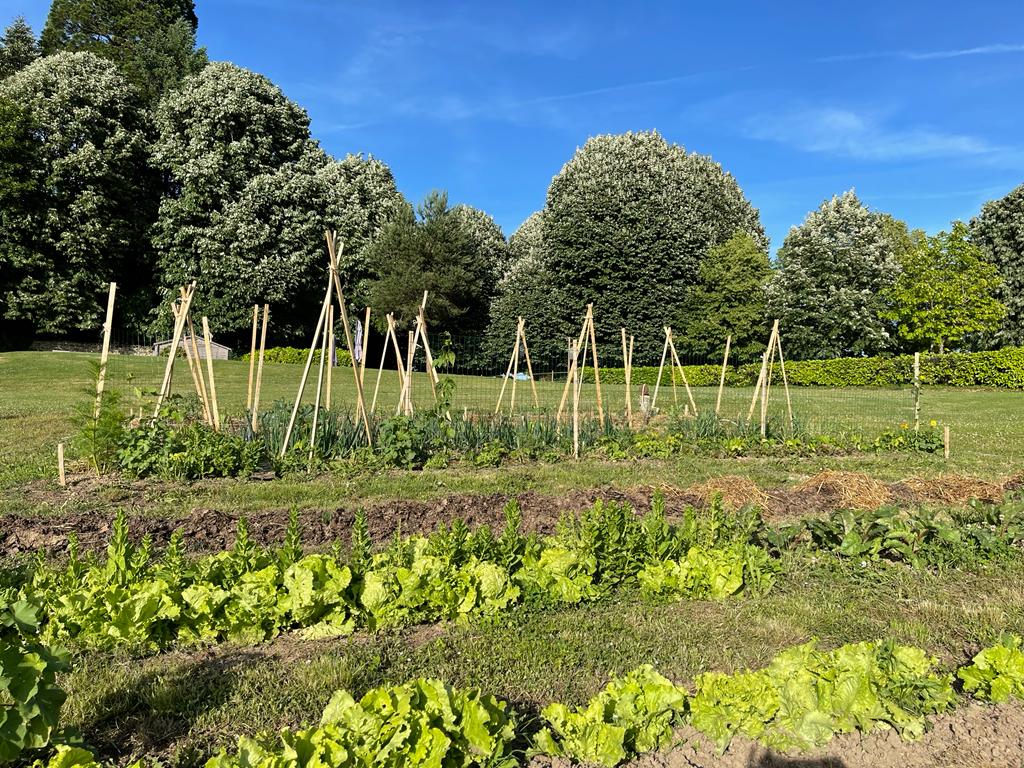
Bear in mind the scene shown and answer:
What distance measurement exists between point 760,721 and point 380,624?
1.90m

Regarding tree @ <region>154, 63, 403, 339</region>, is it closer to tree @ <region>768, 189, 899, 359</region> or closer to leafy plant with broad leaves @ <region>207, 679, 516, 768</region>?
tree @ <region>768, 189, 899, 359</region>

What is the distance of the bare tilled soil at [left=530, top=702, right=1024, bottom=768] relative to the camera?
2.52 metres

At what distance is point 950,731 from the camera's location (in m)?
2.73

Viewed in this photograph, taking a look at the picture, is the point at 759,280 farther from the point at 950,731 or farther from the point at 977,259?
the point at 950,731

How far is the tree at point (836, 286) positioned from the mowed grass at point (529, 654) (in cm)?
2682

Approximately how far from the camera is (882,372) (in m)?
25.1

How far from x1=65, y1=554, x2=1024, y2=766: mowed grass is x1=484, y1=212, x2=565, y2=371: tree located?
932 inches

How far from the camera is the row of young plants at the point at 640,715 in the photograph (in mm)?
2168

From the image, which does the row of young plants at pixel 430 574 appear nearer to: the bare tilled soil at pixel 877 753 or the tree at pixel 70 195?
the bare tilled soil at pixel 877 753

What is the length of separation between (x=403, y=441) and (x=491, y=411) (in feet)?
15.1

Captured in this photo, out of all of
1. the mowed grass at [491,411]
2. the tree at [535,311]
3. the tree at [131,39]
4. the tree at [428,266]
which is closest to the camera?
the mowed grass at [491,411]

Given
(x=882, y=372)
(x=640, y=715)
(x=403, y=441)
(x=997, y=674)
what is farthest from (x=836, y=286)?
(x=640, y=715)

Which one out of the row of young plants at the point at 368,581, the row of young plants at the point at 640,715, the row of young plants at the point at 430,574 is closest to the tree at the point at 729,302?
the row of young plants at the point at 430,574

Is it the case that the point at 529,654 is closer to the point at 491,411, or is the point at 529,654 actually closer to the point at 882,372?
the point at 491,411
